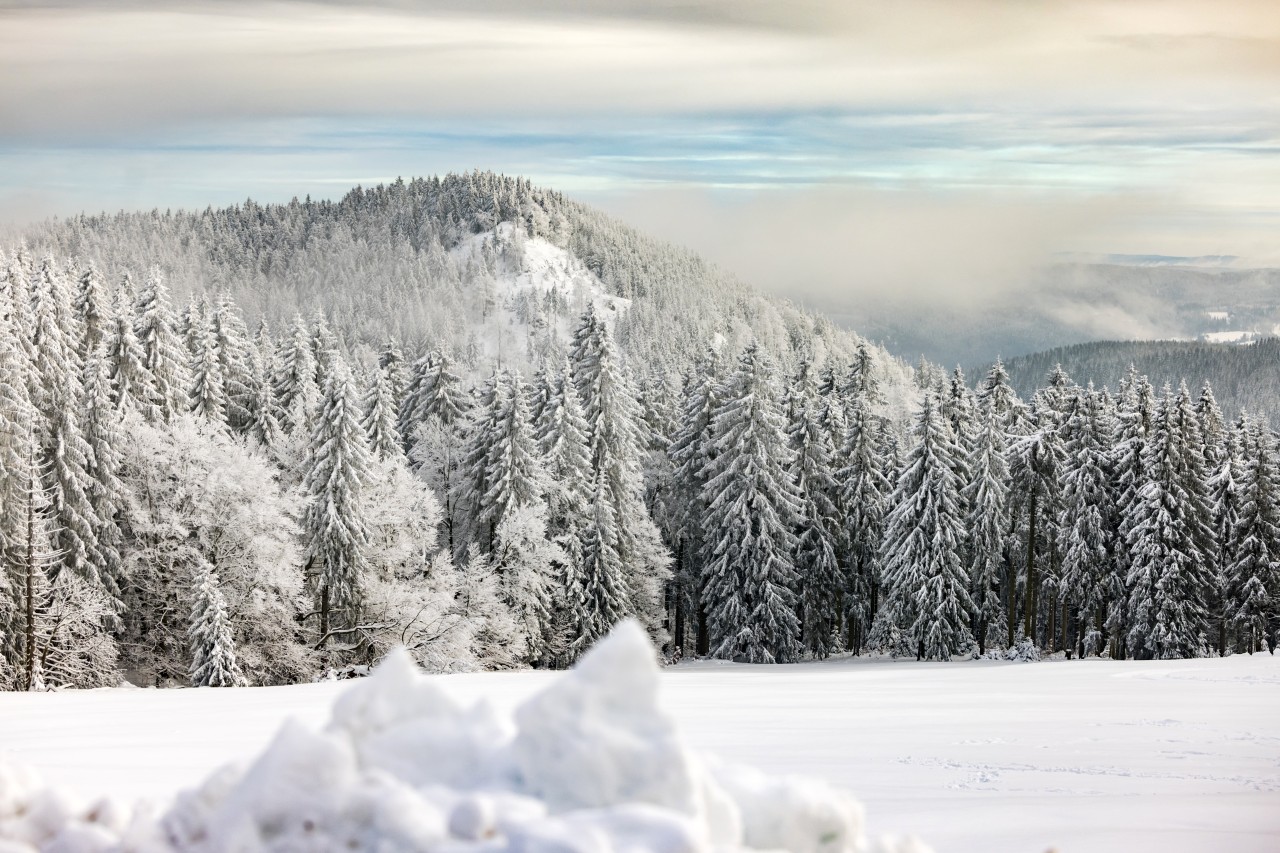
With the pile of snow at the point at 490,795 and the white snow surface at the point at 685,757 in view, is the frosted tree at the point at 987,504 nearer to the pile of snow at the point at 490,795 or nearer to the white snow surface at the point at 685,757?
the white snow surface at the point at 685,757

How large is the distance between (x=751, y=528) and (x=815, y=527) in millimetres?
4414

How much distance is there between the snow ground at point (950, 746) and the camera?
9.88 meters

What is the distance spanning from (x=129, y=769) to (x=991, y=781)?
8997 mm

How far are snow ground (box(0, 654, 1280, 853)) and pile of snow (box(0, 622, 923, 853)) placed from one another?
22.8 inches

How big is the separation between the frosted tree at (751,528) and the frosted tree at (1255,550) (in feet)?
62.7

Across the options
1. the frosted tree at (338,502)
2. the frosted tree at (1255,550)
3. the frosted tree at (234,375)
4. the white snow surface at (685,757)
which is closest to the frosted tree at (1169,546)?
the frosted tree at (1255,550)

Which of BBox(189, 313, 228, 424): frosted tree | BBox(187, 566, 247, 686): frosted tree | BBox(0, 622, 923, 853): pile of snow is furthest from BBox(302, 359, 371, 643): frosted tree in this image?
BBox(0, 622, 923, 853): pile of snow

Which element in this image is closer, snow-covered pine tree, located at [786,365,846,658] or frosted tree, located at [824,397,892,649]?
snow-covered pine tree, located at [786,365,846,658]

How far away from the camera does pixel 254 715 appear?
54.2 ft

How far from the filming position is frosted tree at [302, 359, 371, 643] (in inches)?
1612

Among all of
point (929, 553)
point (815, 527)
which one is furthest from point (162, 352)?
point (929, 553)

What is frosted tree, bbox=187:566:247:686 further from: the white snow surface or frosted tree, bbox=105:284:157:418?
the white snow surface

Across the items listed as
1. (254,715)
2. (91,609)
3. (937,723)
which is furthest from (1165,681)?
(91,609)

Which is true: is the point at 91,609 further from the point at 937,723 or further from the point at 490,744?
the point at 490,744
